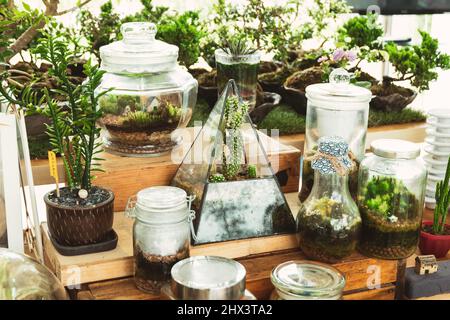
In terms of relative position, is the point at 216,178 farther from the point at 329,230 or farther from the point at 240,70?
the point at 240,70

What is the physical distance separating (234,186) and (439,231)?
18.9 inches

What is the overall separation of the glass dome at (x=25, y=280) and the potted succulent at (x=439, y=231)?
0.77m

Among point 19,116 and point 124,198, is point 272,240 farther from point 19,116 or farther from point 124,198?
point 19,116

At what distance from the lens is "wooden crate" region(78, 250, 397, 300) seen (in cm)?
119

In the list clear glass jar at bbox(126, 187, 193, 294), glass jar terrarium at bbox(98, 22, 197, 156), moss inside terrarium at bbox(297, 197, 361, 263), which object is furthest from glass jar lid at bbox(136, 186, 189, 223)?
glass jar terrarium at bbox(98, 22, 197, 156)

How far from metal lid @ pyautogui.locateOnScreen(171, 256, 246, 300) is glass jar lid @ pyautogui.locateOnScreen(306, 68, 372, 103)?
1.53ft

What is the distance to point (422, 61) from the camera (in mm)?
2254

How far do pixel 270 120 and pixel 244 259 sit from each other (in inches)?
34.9

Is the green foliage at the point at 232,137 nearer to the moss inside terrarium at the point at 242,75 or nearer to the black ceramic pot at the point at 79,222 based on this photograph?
the black ceramic pot at the point at 79,222

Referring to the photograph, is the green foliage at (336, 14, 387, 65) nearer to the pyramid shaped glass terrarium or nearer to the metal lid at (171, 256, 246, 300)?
the pyramid shaped glass terrarium

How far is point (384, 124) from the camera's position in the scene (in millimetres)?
2223

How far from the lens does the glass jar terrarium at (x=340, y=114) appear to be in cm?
138

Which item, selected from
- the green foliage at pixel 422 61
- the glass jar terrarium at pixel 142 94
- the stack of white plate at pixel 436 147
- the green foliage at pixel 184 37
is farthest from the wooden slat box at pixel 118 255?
the green foliage at pixel 422 61
